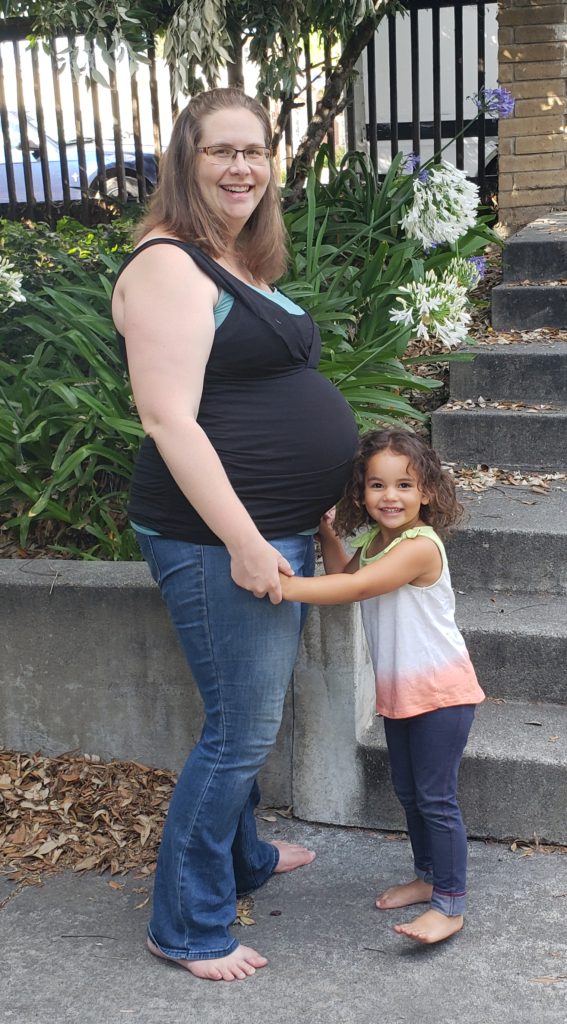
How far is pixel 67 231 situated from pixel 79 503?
3.23 meters

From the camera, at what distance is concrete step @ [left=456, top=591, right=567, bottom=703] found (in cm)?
331

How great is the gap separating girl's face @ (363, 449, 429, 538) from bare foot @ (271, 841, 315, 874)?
1.05m

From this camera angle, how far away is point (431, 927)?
2562 mm

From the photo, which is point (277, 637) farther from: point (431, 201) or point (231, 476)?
point (431, 201)

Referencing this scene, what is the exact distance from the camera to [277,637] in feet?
7.94

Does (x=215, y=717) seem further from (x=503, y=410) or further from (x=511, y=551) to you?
(x=503, y=410)

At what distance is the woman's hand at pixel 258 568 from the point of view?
2229mm

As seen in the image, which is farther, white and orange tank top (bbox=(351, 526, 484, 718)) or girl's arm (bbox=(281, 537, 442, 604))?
white and orange tank top (bbox=(351, 526, 484, 718))

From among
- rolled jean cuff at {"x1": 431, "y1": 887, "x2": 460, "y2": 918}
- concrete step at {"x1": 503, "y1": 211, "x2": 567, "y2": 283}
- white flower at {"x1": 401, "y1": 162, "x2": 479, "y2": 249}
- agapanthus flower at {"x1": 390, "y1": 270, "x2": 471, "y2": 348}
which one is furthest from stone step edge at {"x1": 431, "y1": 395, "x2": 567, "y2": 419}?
rolled jean cuff at {"x1": 431, "y1": 887, "x2": 460, "y2": 918}

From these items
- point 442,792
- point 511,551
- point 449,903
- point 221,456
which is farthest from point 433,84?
point 449,903

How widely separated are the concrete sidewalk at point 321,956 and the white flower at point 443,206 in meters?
2.19

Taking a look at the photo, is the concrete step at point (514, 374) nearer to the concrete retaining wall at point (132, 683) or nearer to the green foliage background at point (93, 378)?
the green foliage background at point (93, 378)

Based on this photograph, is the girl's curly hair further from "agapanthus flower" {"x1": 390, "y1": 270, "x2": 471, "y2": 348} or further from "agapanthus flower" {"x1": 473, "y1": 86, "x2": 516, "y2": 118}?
"agapanthus flower" {"x1": 473, "y1": 86, "x2": 516, "y2": 118}

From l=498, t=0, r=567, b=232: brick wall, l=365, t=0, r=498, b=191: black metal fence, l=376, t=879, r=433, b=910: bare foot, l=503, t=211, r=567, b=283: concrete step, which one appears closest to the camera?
l=376, t=879, r=433, b=910: bare foot
